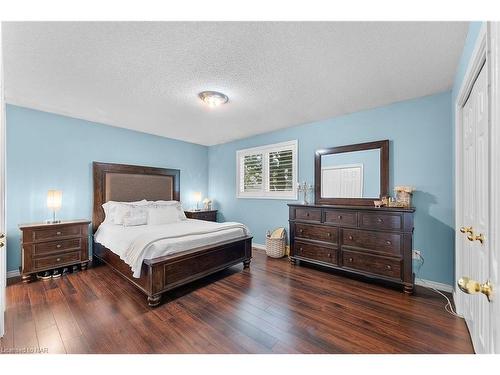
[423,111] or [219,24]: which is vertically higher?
[219,24]

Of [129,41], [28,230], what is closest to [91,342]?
[28,230]

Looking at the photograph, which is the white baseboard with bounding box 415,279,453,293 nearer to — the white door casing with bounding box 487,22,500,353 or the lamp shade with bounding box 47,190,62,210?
the white door casing with bounding box 487,22,500,353

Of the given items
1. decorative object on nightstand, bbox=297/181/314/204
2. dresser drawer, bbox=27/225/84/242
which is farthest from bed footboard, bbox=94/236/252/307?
decorative object on nightstand, bbox=297/181/314/204

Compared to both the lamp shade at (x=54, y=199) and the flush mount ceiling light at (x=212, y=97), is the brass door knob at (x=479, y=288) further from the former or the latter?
the lamp shade at (x=54, y=199)

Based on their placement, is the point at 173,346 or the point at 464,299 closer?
the point at 173,346

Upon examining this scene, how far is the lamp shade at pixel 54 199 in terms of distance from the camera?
314 cm

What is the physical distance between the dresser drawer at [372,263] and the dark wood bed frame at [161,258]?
1462 mm

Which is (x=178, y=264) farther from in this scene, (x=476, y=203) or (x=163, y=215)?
(x=476, y=203)

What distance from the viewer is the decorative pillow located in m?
3.54

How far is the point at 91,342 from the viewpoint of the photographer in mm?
1747

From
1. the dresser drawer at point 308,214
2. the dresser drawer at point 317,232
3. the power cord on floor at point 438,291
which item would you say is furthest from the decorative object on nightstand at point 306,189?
the power cord on floor at point 438,291

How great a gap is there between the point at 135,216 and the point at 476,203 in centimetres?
405
